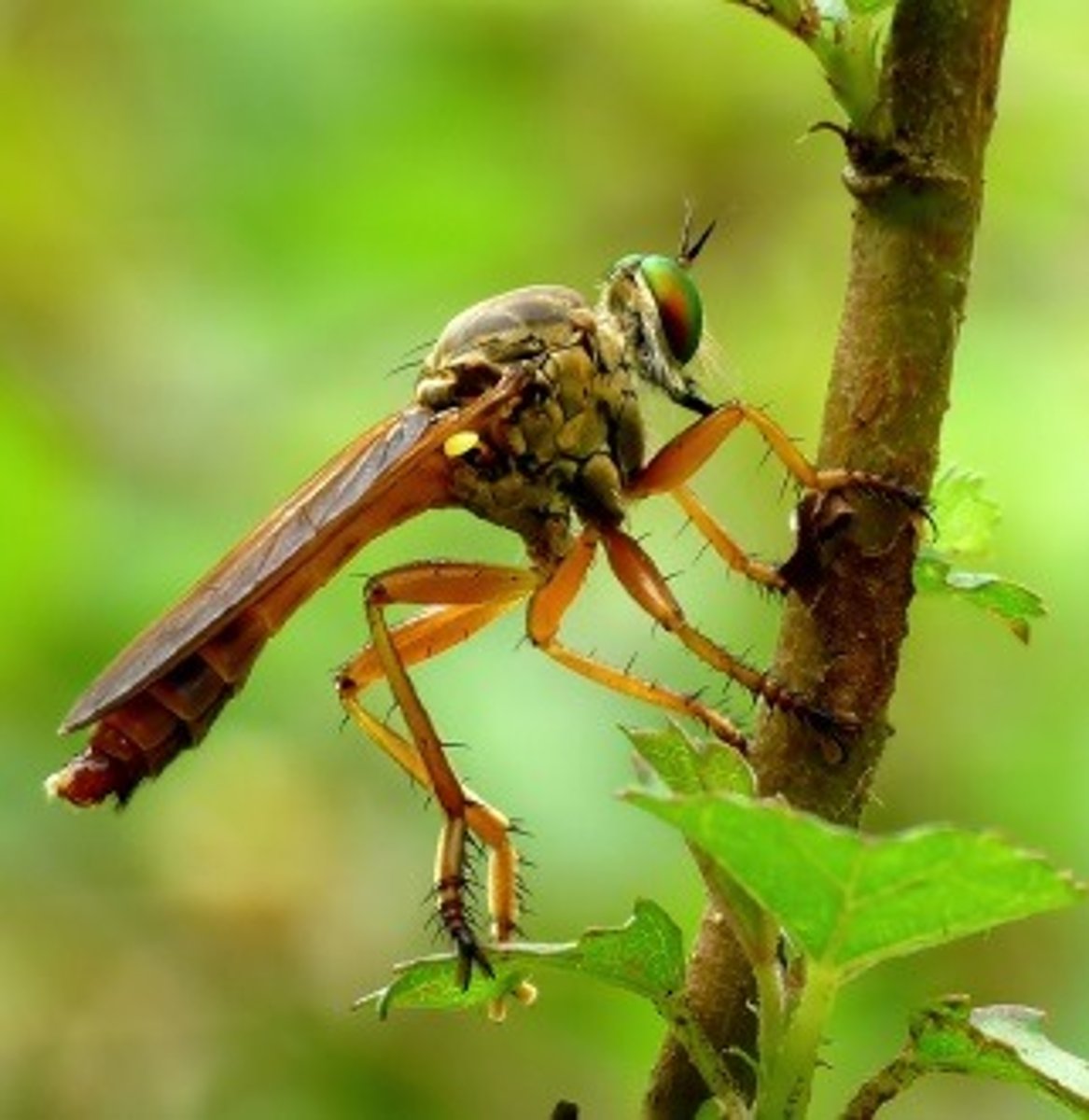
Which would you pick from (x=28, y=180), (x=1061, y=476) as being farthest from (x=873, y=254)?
(x=28, y=180)

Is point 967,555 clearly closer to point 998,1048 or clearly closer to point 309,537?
point 998,1048

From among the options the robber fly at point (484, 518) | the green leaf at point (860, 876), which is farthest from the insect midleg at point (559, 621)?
the green leaf at point (860, 876)

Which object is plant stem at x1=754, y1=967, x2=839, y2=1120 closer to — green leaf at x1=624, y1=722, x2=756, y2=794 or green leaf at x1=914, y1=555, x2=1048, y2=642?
green leaf at x1=624, y1=722, x2=756, y2=794

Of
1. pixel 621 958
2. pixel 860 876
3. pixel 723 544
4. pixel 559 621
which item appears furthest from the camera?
pixel 559 621

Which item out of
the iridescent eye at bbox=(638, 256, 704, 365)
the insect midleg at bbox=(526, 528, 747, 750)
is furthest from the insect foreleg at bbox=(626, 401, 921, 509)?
the iridescent eye at bbox=(638, 256, 704, 365)

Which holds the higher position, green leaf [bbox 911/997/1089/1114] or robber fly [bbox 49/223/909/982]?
robber fly [bbox 49/223/909/982]

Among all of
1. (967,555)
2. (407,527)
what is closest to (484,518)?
(967,555)

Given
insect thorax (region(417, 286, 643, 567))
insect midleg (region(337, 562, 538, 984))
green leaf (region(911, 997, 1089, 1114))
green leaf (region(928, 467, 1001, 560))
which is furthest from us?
insect thorax (region(417, 286, 643, 567))

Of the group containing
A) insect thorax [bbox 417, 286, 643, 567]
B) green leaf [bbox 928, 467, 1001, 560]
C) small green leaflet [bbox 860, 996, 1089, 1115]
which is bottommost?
small green leaflet [bbox 860, 996, 1089, 1115]
